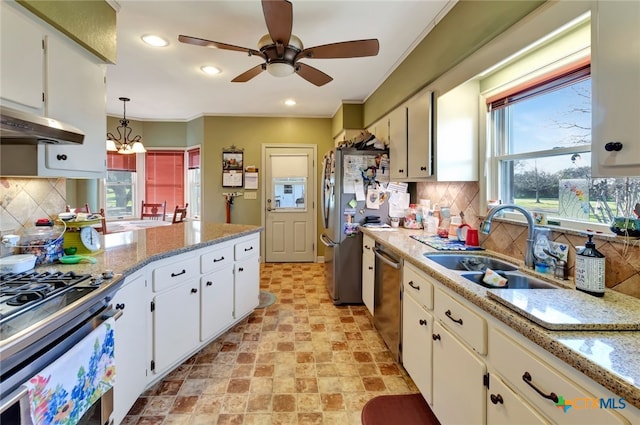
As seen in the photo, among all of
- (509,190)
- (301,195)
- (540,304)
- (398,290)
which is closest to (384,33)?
(509,190)

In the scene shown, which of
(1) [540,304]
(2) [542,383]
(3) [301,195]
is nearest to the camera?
(2) [542,383]

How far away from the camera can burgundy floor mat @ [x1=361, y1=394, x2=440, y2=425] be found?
1.65m

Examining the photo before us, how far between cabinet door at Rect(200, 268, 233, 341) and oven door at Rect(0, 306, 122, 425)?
87cm

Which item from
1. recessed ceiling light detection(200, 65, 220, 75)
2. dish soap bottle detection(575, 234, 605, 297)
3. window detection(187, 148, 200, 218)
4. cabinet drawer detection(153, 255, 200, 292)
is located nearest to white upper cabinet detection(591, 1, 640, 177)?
dish soap bottle detection(575, 234, 605, 297)

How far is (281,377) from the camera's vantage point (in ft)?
6.71

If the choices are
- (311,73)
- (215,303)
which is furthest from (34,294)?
(311,73)

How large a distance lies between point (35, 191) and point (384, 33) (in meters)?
2.73

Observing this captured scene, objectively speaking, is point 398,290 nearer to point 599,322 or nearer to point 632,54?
point 599,322

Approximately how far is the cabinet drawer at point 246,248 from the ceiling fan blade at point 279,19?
160cm

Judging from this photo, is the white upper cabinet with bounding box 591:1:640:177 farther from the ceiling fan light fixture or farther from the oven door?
the oven door

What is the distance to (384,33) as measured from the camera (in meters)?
2.49

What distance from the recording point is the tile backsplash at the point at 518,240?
1.17 meters

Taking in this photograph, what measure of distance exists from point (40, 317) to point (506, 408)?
159 cm

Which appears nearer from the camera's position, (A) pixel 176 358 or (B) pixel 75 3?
(B) pixel 75 3
